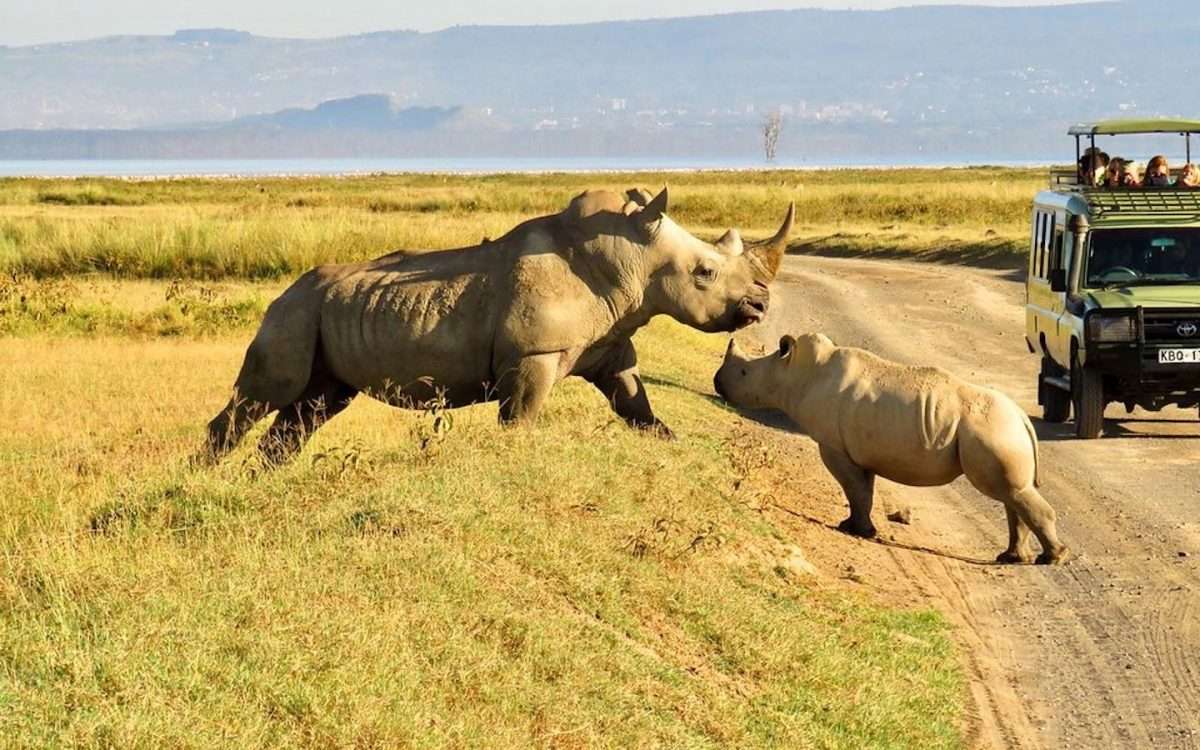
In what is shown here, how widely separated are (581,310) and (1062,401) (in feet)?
25.3

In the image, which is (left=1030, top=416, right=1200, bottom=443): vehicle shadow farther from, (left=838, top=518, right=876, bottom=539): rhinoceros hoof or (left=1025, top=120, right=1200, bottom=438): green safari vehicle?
(left=838, top=518, right=876, bottom=539): rhinoceros hoof

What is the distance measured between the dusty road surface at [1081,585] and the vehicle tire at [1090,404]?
112 mm

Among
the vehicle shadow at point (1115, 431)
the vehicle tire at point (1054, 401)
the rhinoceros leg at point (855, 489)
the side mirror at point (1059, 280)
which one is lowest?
the vehicle shadow at point (1115, 431)

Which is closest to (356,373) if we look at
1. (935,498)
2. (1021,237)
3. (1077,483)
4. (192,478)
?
(192,478)

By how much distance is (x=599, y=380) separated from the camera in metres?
12.7

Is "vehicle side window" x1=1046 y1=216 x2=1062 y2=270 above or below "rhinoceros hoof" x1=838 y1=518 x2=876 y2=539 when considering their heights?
above

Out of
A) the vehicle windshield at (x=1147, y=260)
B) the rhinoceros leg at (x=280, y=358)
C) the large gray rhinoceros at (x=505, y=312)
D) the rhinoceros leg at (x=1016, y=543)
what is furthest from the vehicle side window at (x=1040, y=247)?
the rhinoceros leg at (x=280, y=358)

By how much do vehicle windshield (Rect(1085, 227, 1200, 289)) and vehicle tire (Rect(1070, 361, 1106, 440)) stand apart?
1044 millimetres

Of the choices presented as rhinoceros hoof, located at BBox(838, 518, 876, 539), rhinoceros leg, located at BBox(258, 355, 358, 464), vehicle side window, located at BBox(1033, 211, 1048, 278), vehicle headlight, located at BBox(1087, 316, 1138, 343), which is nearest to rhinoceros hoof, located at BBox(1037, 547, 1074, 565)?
rhinoceros hoof, located at BBox(838, 518, 876, 539)

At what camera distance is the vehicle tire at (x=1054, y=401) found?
1822 centimetres

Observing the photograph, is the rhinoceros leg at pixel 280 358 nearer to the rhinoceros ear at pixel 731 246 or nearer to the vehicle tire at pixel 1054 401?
the rhinoceros ear at pixel 731 246

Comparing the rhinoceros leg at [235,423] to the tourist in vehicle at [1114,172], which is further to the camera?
the tourist in vehicle at [1114,172]

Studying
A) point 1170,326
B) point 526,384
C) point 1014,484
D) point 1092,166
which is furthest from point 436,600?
point 1092,166

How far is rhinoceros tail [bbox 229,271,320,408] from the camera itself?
12.4 meters
